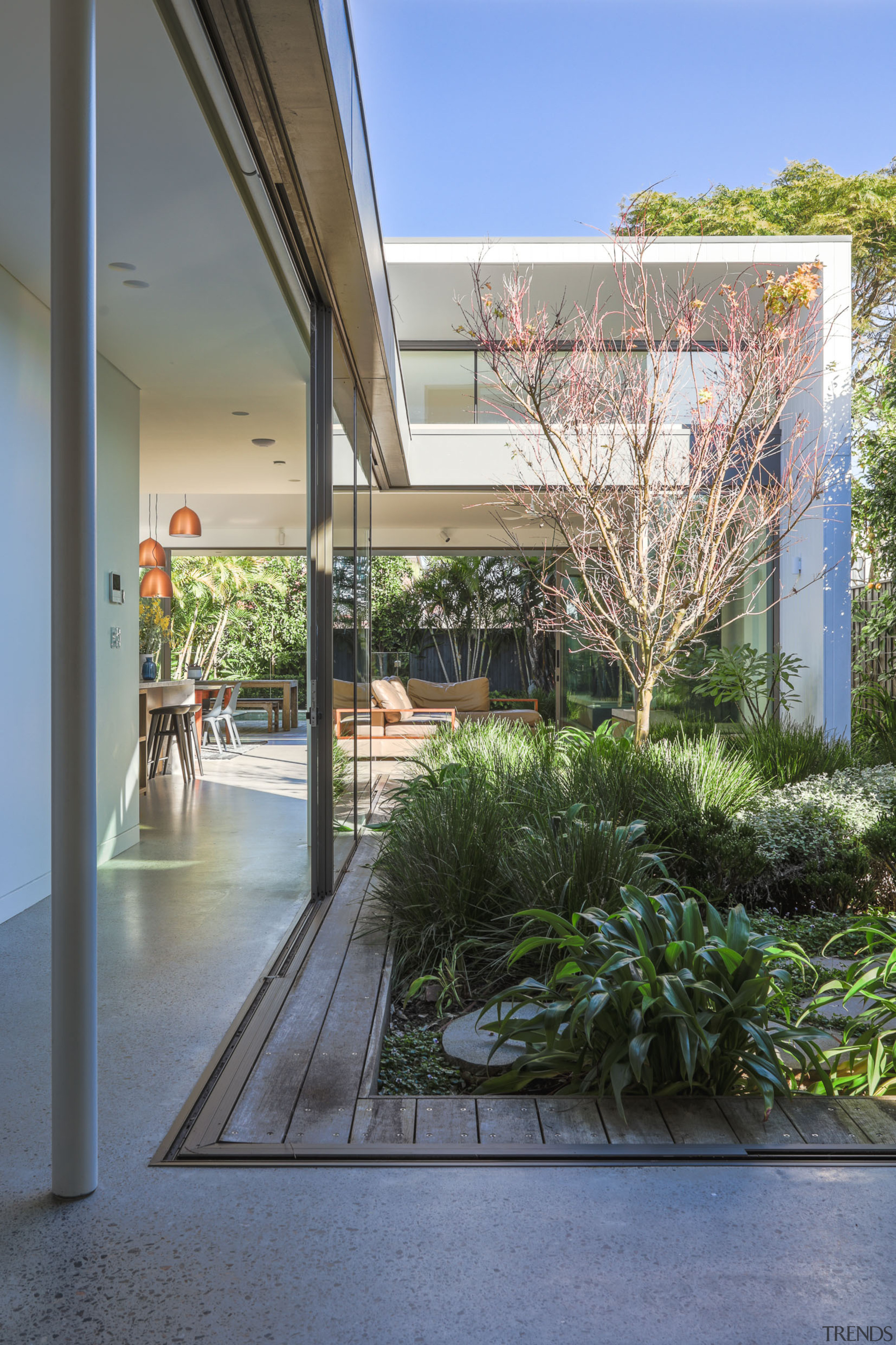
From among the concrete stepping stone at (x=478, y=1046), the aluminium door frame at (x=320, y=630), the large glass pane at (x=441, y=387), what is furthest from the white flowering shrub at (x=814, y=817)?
the large glass pane at (x=441, y=387)

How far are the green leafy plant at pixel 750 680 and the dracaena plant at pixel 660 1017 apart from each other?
5653mm

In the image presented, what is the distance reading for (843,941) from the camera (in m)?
3.55

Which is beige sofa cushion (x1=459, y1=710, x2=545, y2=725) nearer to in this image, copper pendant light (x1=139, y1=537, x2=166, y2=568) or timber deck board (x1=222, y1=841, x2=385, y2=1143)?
copper pendant light (x1=139, y1=537, x2=166, y2=568)

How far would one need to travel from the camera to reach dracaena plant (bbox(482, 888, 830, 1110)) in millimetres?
2209

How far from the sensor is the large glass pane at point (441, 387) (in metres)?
9.34

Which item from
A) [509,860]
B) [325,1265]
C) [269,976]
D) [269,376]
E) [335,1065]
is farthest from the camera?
[269,376]

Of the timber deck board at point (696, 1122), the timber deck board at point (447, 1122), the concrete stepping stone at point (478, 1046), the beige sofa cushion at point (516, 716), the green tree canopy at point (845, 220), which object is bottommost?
the concrete stepping stone at point (478, 1046)

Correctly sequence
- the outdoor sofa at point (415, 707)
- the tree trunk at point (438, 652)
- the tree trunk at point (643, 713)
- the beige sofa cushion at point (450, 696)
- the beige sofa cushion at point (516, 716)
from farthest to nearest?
1. the tree trunk at point (438, 652)
2. the beige sofa cushion at point (450, 696)
3. the beige sofa cushion at point (516, 716)
4. the tree trunk at point (643, 713)
5. the outdoor sofa at point (415, 707)

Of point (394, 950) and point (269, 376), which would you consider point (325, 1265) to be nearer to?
point (394, 950)

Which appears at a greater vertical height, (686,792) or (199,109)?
(199,109)

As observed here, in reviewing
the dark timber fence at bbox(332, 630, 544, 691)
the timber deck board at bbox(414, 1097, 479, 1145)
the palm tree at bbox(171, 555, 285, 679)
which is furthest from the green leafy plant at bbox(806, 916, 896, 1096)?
the palm tree at bbox(171, 555, 285, 679)

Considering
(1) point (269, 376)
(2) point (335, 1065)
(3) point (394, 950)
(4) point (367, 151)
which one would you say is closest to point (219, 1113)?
(2) point (335, 1065)

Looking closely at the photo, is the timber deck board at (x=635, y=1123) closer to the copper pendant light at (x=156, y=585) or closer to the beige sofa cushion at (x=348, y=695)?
the beige sofa cushion at (x=348, y=695)

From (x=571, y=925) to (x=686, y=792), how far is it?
1842 millimetres
